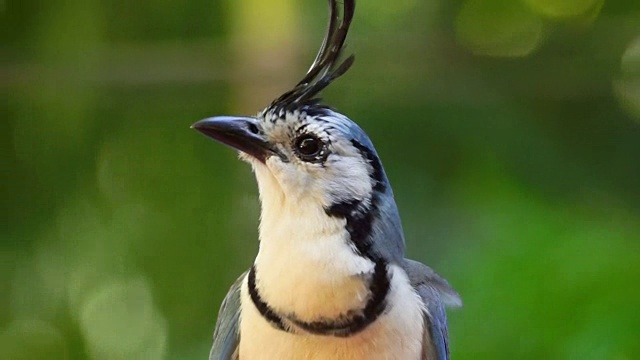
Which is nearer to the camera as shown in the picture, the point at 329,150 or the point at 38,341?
the point at 329,150

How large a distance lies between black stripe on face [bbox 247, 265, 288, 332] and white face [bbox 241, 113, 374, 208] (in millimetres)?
82

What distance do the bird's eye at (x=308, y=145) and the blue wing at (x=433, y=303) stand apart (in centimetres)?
15

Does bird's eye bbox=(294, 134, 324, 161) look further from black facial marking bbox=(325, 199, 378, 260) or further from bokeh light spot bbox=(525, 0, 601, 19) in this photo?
bokeh light spot bbox=(525, 0, 601, 19)

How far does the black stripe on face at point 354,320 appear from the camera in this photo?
69 cm

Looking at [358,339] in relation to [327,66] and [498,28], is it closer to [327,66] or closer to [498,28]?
[327,66]

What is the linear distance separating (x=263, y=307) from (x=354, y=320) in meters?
0.08

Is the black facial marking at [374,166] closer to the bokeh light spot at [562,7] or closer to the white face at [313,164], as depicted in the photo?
the white face at [313,164]

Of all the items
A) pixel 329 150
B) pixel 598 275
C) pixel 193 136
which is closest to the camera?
pixel 329 150

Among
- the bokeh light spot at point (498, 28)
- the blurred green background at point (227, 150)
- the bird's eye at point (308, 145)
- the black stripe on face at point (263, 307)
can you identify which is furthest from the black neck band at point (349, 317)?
the bokeh light spot at point (498, 28)

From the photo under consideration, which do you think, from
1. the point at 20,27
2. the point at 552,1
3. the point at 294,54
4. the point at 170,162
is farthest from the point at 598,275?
the point at 20,27

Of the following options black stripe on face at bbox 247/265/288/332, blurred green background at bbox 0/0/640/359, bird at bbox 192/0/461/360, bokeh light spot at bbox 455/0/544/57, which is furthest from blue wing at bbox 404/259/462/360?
bokeh light spot at bbox 455/0/544/57

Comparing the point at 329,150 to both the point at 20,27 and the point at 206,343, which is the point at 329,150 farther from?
the point at 20,27

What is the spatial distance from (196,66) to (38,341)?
49cm

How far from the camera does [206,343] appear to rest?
1.21 m
